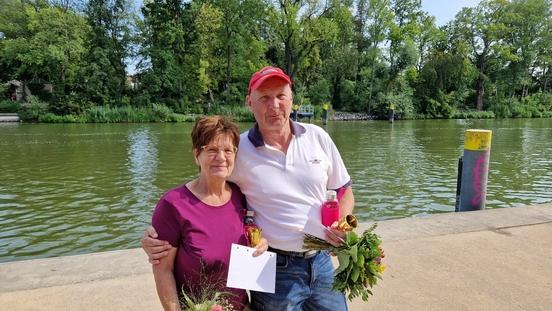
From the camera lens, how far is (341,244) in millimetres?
1959

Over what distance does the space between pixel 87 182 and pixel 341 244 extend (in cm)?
988

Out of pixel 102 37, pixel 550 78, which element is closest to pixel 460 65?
pixel 550 78

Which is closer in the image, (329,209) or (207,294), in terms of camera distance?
(207,294)

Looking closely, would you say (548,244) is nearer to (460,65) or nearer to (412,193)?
(412,193)

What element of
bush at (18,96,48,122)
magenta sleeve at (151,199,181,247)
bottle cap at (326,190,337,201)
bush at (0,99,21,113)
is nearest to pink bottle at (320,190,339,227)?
bottle cap at (326,190,337,201)

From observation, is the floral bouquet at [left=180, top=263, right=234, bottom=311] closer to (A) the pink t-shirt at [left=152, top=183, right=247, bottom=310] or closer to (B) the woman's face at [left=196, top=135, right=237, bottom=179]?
(A) the pink t-shirt at [left=152, top=183, right=247, bottom=310]

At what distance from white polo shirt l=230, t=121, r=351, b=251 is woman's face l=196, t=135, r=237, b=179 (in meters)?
0.14

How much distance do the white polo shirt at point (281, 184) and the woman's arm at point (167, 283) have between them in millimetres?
470

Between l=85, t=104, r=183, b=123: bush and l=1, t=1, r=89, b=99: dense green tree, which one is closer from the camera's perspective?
l=85, t=104, r=183, b=123: bush

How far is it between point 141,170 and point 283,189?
1068 centimetres

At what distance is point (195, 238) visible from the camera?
179cm

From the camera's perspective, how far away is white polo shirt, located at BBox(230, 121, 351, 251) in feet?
6.57

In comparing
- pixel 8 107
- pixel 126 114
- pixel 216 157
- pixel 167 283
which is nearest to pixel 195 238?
pixel 167 283

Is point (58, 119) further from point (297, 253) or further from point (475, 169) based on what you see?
point (297, 253)
